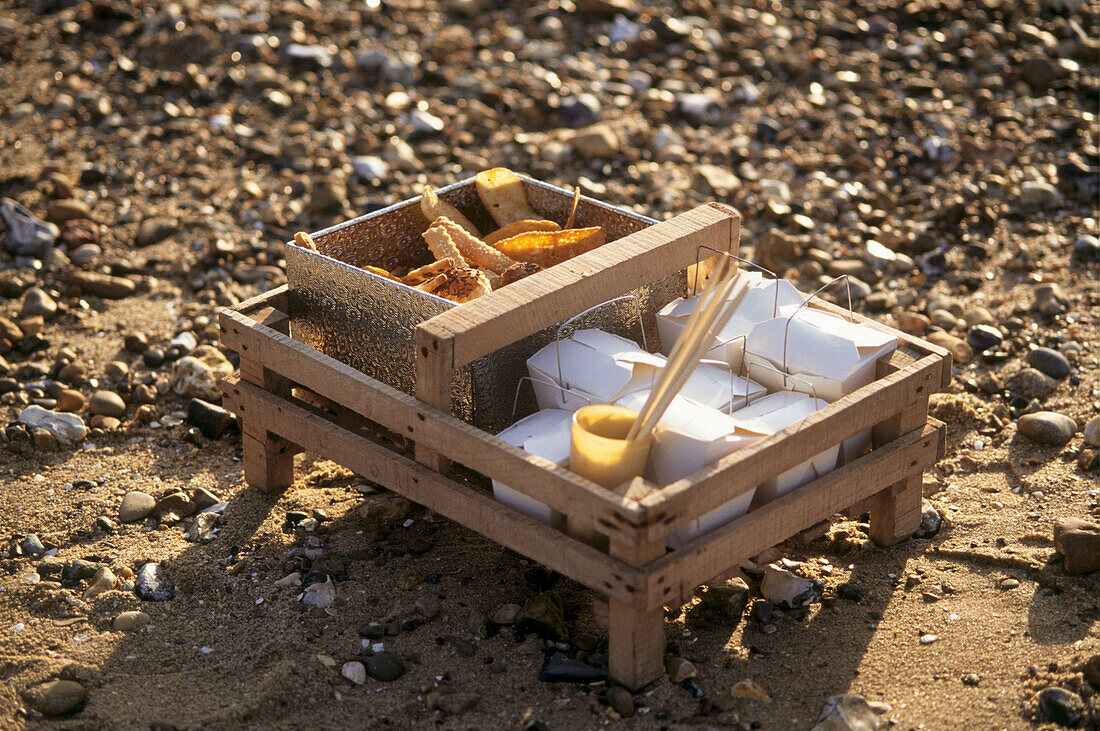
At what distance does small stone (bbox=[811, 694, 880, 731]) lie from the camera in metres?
2.87

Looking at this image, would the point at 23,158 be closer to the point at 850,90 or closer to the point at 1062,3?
the point at 850,90

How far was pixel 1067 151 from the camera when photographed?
632cm

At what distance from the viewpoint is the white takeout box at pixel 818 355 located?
11.0ft

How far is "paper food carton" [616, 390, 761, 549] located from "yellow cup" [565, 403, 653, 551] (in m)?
0.06

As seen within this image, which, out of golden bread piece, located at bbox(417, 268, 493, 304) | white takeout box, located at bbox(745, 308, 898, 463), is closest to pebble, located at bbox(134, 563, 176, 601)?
golden bread piece, located at bbox(417, 268, 493, 304)

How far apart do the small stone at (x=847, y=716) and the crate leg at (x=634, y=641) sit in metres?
0.40

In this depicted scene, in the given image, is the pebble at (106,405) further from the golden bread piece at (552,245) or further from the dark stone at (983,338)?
Answer: the dark stone at (983,338)

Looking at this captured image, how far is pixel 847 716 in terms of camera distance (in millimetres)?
2889

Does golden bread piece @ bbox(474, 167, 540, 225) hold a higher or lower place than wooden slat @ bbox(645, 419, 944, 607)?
higher

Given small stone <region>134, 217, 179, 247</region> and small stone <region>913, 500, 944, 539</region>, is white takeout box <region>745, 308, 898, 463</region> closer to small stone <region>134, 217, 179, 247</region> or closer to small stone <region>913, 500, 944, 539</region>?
small stone <region>913, 500, 944, 539</region>

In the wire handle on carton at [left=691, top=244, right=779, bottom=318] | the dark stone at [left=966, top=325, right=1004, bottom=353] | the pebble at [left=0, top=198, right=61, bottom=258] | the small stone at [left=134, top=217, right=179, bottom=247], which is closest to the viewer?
the wire handle on carton at [left=691, top=244, right=779, bottom=318]

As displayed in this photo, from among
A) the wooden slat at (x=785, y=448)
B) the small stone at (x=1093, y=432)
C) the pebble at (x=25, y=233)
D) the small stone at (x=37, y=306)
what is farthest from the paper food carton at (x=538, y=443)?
the pebble at (x=25, y=233)

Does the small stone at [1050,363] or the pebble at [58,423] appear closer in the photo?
the pebble at [58,423]

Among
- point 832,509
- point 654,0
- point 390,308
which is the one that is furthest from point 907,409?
point 654,0
